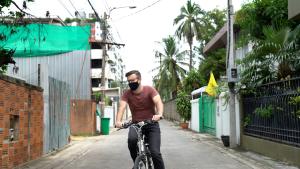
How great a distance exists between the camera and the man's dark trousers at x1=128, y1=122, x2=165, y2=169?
7.06 metres

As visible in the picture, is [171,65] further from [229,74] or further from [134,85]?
[134,85]

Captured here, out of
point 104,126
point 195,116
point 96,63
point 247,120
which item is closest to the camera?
point 247,120

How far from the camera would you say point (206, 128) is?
28.3m

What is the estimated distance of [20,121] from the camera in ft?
40.5

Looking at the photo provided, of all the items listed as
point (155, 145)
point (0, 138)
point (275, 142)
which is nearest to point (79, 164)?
point (0, 138)

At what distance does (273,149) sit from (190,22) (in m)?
41.9

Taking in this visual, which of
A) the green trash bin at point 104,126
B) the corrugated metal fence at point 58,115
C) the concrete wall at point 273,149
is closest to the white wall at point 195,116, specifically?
the green trash bin at point 104,126

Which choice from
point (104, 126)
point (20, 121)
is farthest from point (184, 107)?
point (20, 121)

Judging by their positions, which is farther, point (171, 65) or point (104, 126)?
point (171, 65)

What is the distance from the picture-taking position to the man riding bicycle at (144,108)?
282 inches

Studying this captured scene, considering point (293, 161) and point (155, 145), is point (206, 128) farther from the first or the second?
point (155, 145)

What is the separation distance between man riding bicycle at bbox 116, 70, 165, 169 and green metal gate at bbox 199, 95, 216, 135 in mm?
17337

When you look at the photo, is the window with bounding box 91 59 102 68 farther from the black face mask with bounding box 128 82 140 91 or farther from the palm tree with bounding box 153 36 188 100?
the black face mask with bounding box 128 82 140 91

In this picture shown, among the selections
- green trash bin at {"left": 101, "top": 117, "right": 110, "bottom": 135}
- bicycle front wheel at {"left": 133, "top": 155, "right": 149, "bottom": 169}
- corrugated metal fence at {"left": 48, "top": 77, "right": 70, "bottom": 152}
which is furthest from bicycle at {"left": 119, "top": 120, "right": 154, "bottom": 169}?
green trash bin at {"left": 101, "top": 117, "right": 110, "bottom": 135}
